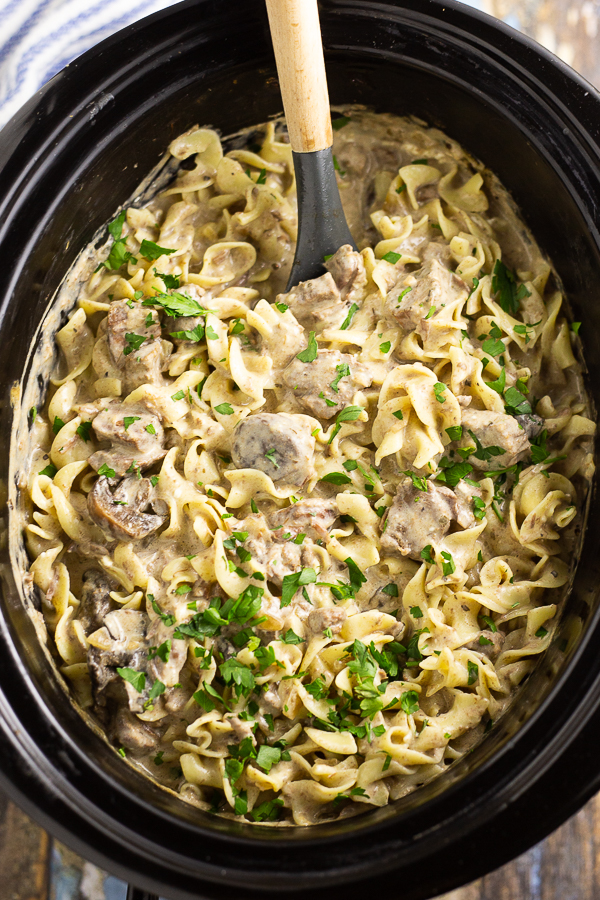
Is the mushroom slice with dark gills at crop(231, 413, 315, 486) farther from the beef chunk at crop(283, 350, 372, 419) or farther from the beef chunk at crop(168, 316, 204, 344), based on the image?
the beef chunk at crop(168, 316, 204, 344)

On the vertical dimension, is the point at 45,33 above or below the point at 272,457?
above

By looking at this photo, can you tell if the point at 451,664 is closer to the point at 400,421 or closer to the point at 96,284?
the point at 400,421

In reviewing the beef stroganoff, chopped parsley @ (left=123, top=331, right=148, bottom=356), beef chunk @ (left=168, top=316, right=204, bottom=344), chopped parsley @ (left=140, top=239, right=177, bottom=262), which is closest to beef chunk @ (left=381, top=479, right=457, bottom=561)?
the beef stroganoff

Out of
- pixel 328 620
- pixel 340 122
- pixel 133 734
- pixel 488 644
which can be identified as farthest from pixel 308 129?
pixel 133 734

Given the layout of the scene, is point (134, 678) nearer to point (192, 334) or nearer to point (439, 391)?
point (192, 334)

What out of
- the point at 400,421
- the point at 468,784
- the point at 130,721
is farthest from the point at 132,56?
the point at 468,784

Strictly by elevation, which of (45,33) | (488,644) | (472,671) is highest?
(45,33)

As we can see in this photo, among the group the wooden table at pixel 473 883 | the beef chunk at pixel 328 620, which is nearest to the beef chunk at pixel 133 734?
the beef chunk at pixel 328 620
